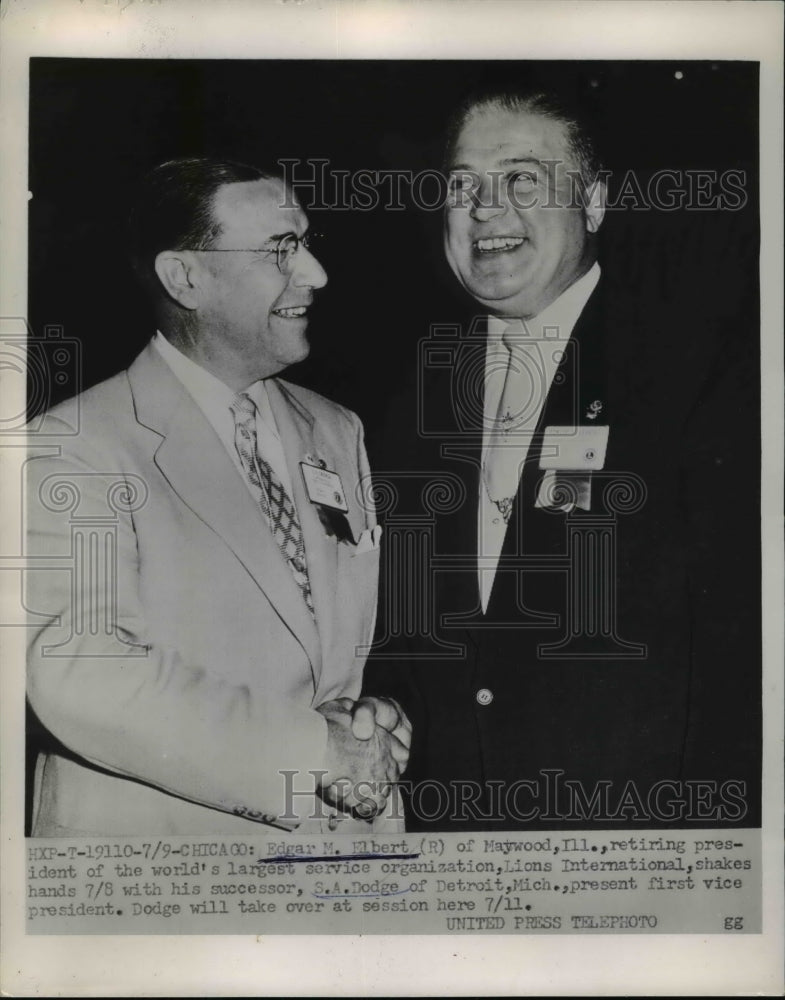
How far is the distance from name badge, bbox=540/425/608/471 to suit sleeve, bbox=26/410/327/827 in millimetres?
677

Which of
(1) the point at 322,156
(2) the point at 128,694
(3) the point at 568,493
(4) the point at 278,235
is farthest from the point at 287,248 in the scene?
(2) the point at 128,694

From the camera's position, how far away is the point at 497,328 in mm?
1844

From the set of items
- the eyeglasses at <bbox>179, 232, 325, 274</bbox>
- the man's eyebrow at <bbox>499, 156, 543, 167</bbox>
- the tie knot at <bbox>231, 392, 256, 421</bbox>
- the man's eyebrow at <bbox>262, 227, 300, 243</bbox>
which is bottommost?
the tie knot at <bbox>231, 392, 256, 421</bbox>

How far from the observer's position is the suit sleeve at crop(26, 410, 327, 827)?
1768 millimetres

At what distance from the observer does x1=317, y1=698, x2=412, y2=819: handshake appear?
1793mm

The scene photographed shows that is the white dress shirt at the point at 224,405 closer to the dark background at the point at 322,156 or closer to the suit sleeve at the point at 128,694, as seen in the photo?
the dark background at the point at 322,156

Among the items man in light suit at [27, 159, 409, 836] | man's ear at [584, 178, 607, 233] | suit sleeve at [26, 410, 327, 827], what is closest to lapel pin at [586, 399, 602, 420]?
man's ear at [584, 178, 607, 233]

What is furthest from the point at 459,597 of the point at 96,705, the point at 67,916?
the point at 67,916

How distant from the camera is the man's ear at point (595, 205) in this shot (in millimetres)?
1845

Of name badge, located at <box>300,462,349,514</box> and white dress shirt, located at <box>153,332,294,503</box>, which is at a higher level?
white dress shirt, located at <box>153,332,294,503</box>

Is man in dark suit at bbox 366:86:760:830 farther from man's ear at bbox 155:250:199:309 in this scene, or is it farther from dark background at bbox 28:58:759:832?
man's ear at bbox 155:250:199:309

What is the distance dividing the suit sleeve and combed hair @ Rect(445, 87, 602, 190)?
953 millimetres

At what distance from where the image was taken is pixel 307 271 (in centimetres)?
182

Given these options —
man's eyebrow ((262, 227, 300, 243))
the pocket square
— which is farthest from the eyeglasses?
the pocket square
